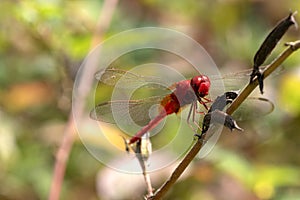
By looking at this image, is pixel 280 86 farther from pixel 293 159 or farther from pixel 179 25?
pixel 179 25

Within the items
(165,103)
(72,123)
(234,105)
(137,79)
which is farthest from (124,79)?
(72,123)

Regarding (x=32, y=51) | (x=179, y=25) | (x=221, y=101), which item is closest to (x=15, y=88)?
(x=32, y=51)

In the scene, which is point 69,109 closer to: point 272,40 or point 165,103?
point 165,103

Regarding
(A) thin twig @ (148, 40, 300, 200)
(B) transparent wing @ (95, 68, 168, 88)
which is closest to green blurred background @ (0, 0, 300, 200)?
(B) transparent wing @ (95, 68, 168, 88)

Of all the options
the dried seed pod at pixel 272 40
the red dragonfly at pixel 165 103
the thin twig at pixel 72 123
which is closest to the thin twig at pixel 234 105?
the dried seed pod at pixel 272 40

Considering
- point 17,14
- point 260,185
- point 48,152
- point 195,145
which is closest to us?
point 195,145

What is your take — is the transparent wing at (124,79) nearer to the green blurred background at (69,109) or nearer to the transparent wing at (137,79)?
the transparent wing at (137,79)
